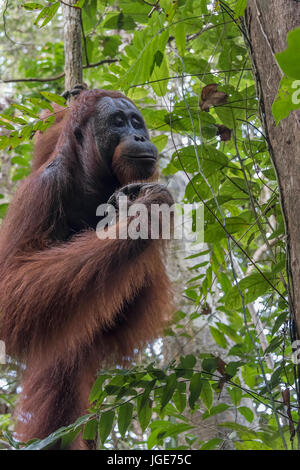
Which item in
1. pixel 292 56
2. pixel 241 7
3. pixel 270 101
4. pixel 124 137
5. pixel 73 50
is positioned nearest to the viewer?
pixel 292 56

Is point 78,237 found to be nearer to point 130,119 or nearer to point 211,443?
point 130,119

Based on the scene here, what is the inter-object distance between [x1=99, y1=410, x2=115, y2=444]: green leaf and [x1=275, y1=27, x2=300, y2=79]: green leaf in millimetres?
1550

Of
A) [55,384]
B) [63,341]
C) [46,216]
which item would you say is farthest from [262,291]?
[55,384]

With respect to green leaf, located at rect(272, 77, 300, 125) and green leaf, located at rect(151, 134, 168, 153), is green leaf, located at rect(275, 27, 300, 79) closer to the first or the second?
green leaf, located at rect(272, 77, 300, 125)

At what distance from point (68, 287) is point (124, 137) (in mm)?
1004

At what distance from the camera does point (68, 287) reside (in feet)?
8.06

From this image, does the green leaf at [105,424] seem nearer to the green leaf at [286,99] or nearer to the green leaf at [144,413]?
the green leaf at [144,413]

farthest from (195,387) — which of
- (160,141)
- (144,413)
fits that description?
(160,141)

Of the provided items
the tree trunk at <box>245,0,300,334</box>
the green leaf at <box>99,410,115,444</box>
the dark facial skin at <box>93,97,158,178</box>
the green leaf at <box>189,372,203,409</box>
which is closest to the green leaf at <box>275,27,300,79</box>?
the tree trunk at <box>245,0,300,334</box>

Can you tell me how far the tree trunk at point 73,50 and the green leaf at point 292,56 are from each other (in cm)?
236

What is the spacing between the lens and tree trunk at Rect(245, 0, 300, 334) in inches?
59.6

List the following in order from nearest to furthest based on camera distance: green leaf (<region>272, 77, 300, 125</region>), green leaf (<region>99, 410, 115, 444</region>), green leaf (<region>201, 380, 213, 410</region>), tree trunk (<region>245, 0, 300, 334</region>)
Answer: green leaf (<region>272, 77, 300, 125</region>), tree trunk (<region>245, 0, 300, 334</region>), green leaf (<region>99, 410, 115, 444</region>), green leaf (<region>201, 380, 213, 410</region>)

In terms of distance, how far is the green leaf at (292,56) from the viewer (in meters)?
1.00

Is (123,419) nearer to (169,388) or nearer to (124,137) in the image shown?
(169,388)
